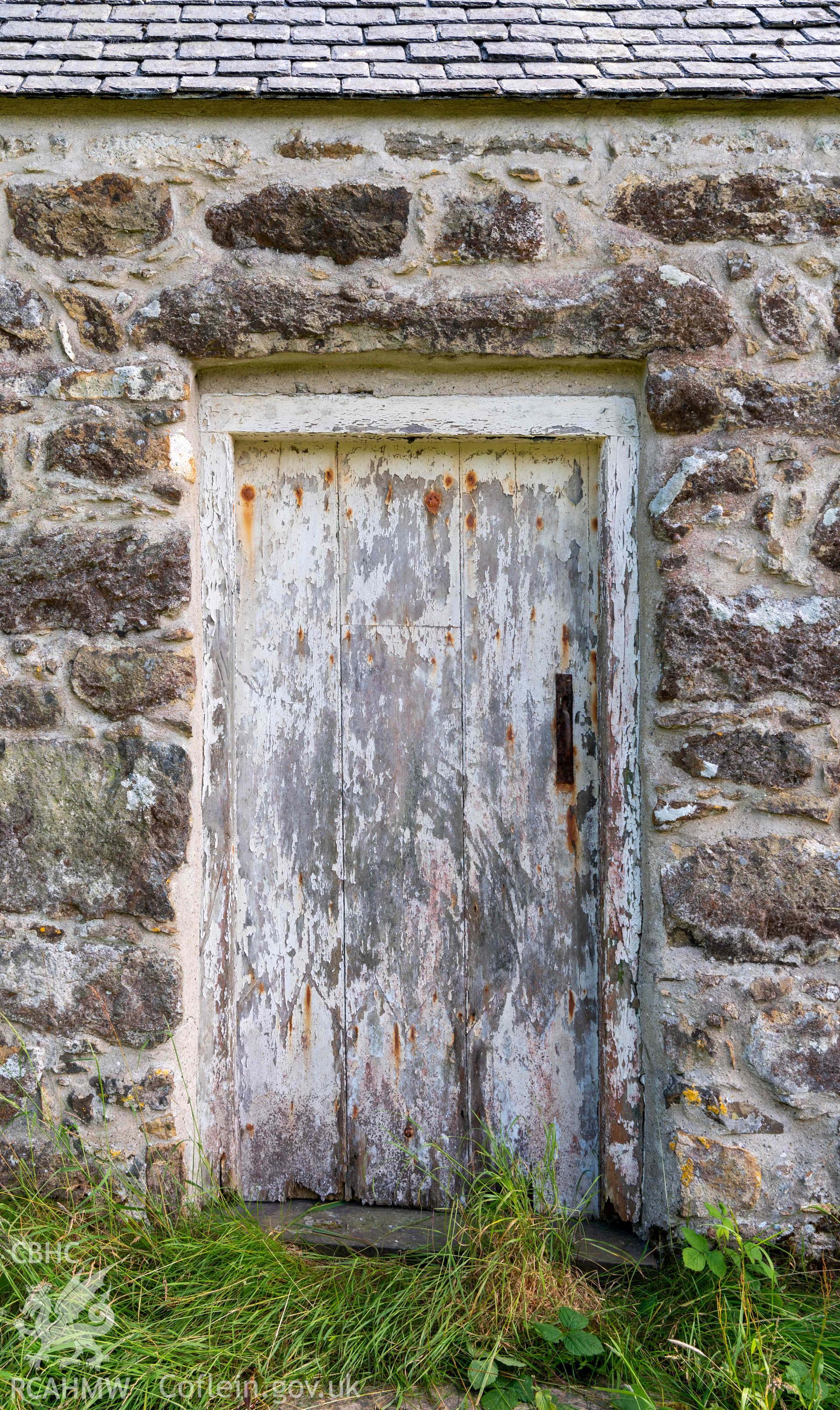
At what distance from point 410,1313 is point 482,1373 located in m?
0.19

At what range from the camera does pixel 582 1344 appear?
179cm

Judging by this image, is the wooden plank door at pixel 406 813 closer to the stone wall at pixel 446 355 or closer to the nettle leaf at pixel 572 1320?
the stone wall at pixel 446 355

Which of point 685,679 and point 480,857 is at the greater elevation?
point 685,679

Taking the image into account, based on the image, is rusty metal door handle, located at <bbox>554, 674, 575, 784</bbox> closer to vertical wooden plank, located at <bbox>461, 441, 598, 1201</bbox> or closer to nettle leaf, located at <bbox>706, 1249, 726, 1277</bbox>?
vertical wooden plank, located at <bbox>461, 441, 598, 1201</bbox>

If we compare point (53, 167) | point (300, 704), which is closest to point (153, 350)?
point (53, 167)

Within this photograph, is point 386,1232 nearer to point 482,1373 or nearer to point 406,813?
point 482,1373

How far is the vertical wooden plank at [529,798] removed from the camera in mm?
2322

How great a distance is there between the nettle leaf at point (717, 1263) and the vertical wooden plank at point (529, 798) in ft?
1.36

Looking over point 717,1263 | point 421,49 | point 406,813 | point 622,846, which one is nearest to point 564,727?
point 622,846

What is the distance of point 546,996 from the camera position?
2.33m

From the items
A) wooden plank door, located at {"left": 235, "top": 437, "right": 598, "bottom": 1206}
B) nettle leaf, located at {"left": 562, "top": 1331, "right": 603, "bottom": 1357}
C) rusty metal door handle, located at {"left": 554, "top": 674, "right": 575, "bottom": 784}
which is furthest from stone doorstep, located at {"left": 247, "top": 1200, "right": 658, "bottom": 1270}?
rusty metal door handle, located at {"left": 554, "top": 674, "right": 575, "bottom": 784}

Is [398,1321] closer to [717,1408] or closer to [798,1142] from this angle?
[717,1408]

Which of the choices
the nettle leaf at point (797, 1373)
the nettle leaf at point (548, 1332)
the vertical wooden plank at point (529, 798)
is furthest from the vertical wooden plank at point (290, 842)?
the nettle leaf at point (797, 1373)

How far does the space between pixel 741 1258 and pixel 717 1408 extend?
0.94 ft
